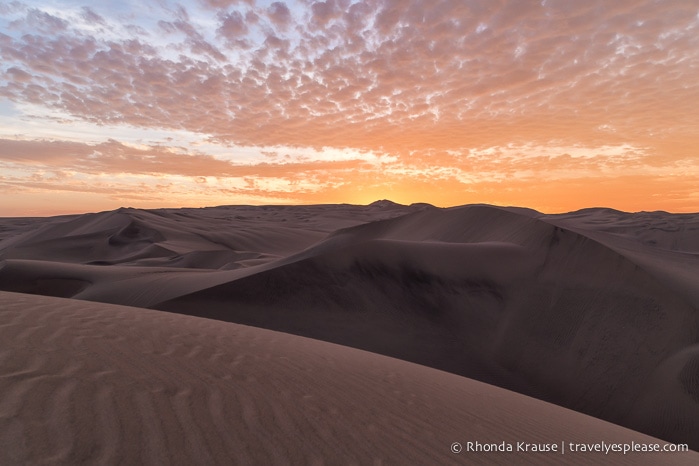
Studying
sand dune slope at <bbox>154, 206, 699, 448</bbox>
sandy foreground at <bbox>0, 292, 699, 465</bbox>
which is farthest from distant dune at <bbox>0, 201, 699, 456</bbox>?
sandy foreground at <bbox>0, 292, 699, 465</bbox>

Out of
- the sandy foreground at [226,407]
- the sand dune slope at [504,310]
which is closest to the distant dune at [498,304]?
the sand dune slope at [504,310]

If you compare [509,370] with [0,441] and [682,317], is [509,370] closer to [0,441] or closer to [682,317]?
[682,317]

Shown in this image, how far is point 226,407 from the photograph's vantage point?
7.02ft

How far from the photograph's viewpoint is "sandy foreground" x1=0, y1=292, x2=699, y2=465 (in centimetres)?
171

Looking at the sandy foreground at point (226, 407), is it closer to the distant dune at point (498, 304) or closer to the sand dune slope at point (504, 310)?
the distant dune at point (498, 304)

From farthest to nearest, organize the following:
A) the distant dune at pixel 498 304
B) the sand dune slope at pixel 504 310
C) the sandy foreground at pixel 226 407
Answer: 1. the sand dune slope at pixel 504 310
2. the distant dune at pixel 498 304
3. the sandy foreground at pixel 226 407

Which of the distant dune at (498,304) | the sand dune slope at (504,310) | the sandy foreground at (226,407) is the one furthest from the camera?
the sand dune slope at (504,310)

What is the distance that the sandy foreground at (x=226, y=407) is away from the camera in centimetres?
171

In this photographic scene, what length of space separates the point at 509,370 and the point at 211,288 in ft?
16.9

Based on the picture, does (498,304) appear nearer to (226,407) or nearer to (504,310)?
(504,310)

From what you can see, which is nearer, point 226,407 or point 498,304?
point 226,407

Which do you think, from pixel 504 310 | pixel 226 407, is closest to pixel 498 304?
pixel 504 310

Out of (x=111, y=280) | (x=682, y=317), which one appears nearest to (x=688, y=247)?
(x=682, y=317)

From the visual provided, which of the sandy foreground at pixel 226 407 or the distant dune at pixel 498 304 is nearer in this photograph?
the sandy foreground at pixel 226 407
